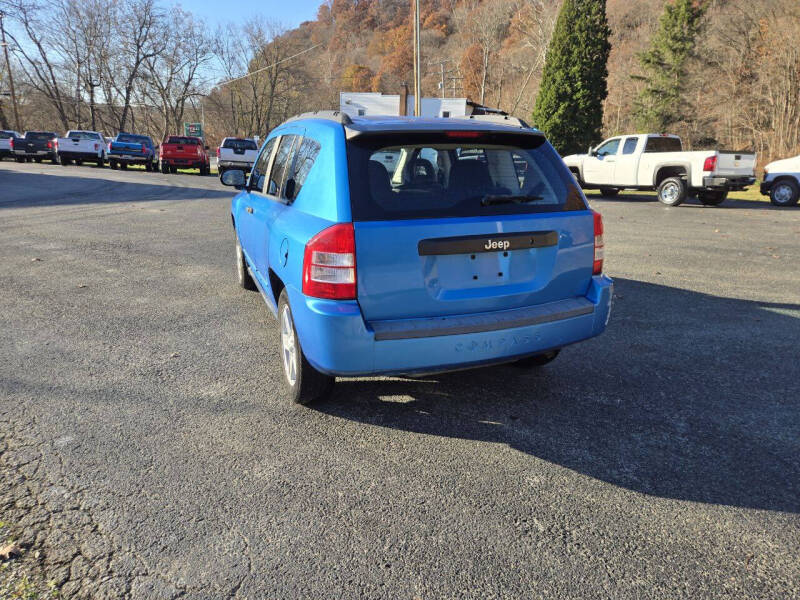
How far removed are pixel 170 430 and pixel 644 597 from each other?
249 centimetres

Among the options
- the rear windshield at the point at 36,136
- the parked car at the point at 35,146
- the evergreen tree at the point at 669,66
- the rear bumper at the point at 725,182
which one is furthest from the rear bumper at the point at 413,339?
the evergreen tree at the point at 669,66

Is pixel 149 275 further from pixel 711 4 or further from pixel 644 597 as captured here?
pixel 711 4

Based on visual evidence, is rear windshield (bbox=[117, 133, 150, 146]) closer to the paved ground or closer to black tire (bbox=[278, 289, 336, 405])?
the paved ground

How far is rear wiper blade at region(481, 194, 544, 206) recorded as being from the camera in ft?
10.6

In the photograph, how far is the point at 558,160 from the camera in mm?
3674

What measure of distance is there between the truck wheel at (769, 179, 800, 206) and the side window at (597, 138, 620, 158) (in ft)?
14.5

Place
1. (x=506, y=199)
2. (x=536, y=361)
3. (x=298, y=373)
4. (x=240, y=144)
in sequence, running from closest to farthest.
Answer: (x=506, y=199) → (x=298, y=373) → (x=536, y=361) → (x=240, y=144)

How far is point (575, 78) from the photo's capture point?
22.9m

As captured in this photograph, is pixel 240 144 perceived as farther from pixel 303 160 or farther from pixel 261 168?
pixel 303 160

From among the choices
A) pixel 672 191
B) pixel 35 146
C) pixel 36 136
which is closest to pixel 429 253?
pixel 672 191

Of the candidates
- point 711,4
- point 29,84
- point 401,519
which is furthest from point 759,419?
point 29,84

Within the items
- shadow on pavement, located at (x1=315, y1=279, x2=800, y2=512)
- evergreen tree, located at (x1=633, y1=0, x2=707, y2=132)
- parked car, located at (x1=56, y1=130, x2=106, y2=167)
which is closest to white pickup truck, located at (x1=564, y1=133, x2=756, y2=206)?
shadow on pavement, located at (x1=315, y1=279, x2=800, y2=512)

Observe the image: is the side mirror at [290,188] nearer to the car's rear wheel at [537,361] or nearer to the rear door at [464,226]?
the rear door at [464,226]

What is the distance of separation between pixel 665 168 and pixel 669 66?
2896cm
